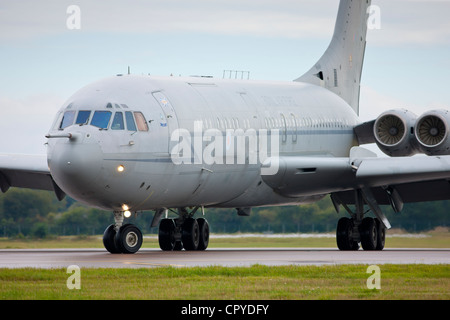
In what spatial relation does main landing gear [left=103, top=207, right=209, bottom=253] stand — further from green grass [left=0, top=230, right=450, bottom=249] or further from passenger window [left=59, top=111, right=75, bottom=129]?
green grass [left=0, top=230, right=450, bottom=249]

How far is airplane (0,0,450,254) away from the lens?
3150 cm

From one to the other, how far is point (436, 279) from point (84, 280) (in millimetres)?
7676

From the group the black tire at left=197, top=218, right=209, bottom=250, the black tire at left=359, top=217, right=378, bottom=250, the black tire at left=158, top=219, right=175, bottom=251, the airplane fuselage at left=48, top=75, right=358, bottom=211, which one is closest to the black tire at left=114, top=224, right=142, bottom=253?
the airplane fuselage at left=48, top=75, right=358, bottom=211

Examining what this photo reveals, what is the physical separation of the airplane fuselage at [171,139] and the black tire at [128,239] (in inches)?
25.5

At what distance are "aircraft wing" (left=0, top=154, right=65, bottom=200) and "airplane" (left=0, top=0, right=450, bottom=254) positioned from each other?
52mm

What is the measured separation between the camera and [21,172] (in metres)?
40.1

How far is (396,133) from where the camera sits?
4275 cm

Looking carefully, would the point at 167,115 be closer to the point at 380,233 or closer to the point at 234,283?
the point at 234,283

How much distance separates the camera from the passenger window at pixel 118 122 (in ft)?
104

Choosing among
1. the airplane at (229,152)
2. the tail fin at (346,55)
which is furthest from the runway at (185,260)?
the tail fin at (346,55)

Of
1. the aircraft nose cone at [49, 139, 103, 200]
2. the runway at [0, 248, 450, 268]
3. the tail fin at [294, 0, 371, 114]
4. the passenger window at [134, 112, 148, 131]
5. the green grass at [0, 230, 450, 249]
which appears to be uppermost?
the tail fin at [294, 0, 371, 114]

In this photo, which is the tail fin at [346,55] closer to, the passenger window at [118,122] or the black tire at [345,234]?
the black tire at [345,234]

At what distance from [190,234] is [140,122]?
6.79 m
